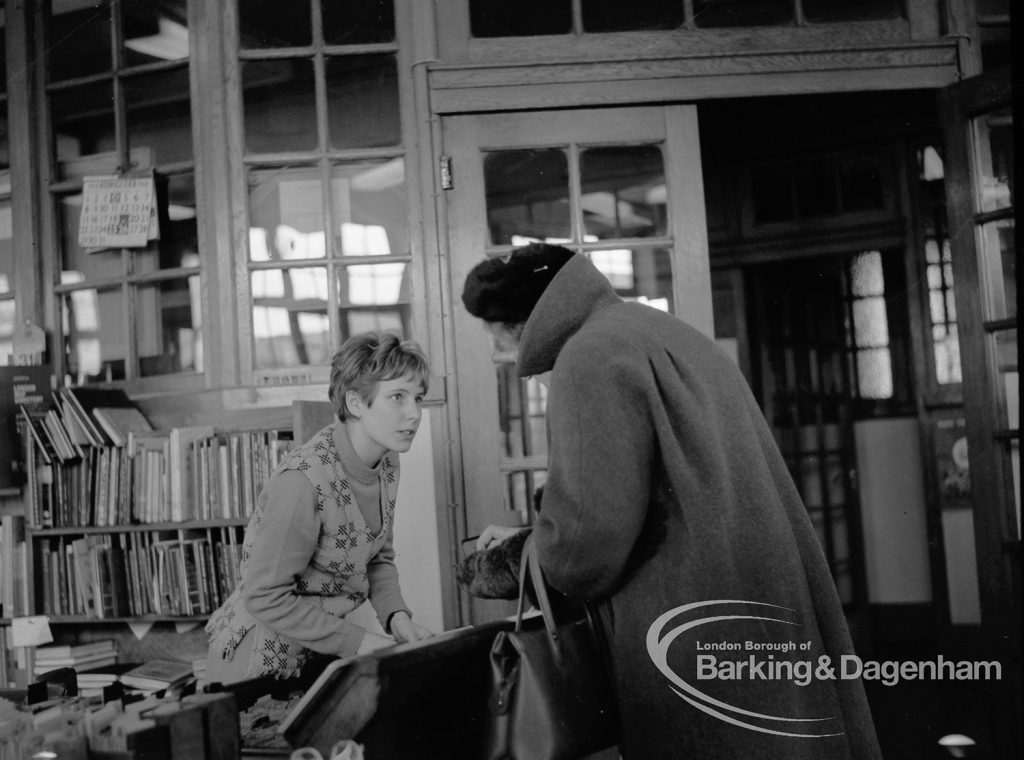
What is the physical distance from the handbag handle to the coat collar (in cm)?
35

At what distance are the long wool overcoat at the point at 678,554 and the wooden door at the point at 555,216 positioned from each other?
168 centimetres

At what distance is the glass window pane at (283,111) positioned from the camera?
360 centimetres

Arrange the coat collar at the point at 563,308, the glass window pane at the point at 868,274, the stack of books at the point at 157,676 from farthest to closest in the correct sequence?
1. the glass window pane at the point at 868,274
2. the stack of books at the point at 157,676
3. the coat collar at the point at 563,308

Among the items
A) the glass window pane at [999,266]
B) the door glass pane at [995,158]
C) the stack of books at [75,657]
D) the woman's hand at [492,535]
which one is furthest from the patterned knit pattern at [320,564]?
the door glass pane at [995,158]

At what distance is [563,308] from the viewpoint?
1.77 meters

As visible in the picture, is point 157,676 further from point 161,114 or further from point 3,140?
point 3,140

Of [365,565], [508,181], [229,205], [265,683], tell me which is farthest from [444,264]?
[265,683]

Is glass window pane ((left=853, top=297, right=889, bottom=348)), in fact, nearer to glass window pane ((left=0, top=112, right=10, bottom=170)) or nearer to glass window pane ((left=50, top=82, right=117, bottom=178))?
glass window pane ((left=50, top=82, right=117, bottom=178))

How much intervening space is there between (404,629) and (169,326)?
193 centimetres

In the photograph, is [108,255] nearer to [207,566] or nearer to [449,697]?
[207,566]

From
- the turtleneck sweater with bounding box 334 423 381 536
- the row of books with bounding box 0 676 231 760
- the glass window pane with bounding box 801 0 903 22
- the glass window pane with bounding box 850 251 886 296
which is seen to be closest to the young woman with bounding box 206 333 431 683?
the turtleneck sweater with bounding box 334 423 381 536

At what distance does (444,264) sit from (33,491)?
1.72 metres

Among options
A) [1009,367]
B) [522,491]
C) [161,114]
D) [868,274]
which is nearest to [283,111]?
[161,114]

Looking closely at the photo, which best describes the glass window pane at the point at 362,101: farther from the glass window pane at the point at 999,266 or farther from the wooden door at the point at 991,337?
the glass window pane at the point at 999,266
